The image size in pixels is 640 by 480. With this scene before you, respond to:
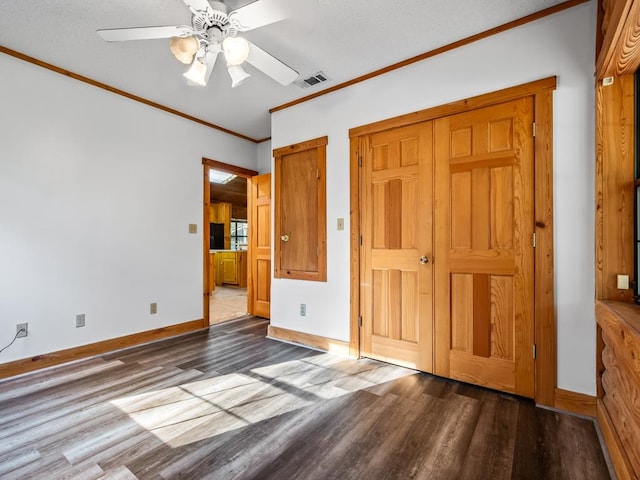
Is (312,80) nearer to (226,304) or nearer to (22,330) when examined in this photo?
(22,330)

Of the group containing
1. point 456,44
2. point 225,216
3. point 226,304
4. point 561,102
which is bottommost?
point 226,304

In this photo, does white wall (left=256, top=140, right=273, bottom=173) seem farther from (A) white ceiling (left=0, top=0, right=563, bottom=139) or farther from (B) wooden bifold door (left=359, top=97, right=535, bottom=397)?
(B) wooden bifold door (left=359, top=97, right=535, bottom=397)

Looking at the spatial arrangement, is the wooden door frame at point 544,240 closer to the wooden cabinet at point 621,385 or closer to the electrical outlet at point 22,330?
the wooden cabinet at point 621,385

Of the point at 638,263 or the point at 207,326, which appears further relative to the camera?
the point at 207,326

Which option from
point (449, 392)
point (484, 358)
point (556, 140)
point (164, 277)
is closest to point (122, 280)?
point (164, 277)

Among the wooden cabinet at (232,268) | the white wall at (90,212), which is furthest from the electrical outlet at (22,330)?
the wooden cabinet at (232,268)

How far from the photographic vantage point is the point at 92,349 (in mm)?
2936

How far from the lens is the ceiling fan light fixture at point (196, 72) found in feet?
6.64

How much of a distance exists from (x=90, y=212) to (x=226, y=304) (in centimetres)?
302

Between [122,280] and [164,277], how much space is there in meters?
0.44

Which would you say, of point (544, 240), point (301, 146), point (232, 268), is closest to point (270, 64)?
point (301, 146)

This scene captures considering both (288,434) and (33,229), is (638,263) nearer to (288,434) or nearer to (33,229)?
(288,434)

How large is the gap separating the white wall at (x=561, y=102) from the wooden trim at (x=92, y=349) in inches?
80.0

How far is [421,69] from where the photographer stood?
256 centimetres
